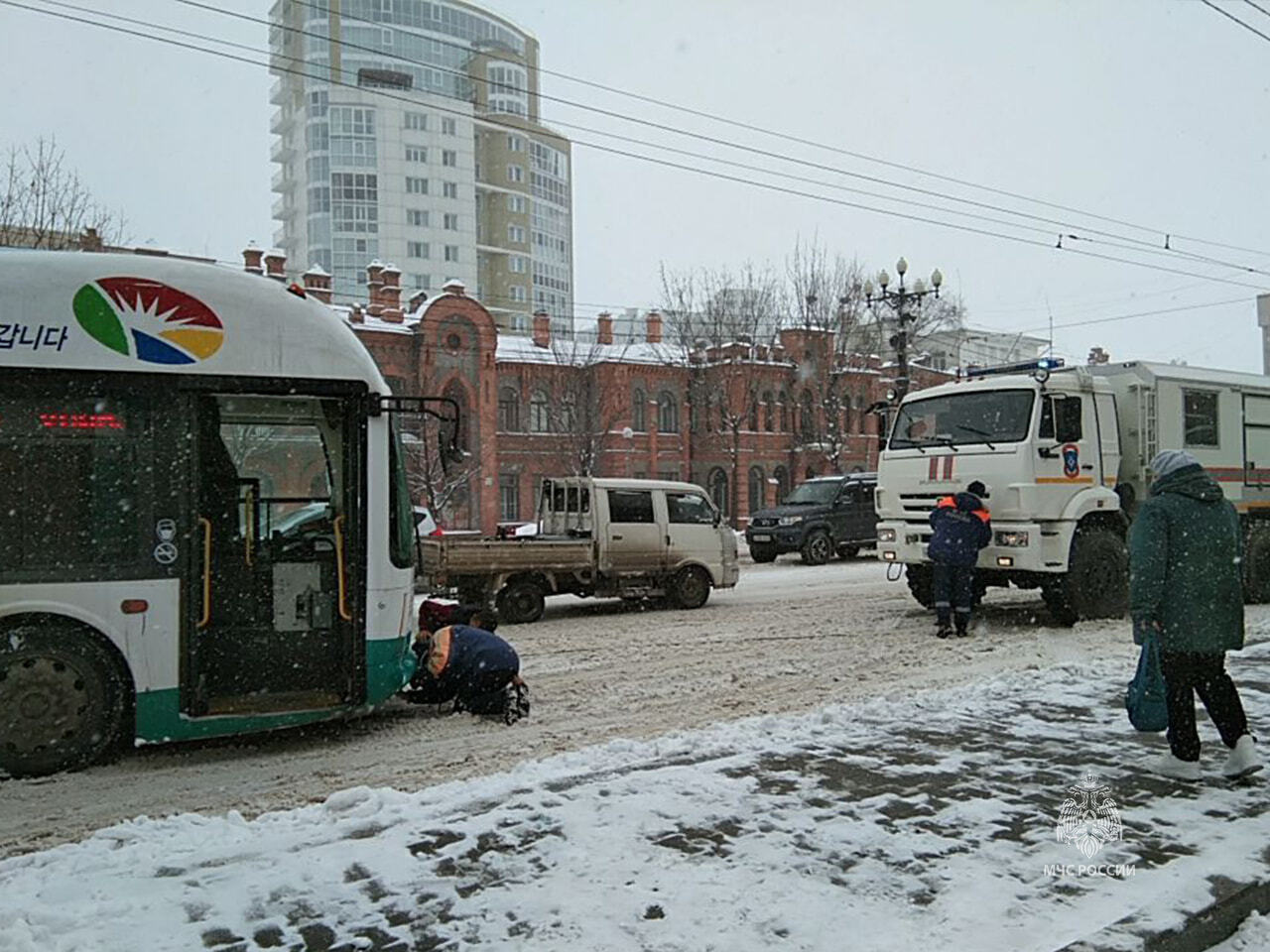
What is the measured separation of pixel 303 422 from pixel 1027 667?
7157 millimetres

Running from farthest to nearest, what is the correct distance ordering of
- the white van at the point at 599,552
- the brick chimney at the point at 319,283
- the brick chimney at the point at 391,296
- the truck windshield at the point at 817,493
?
the brick chimney at the point at 391,296 < the brick chimney at the point at 319,283 < the truck windshield at the point at 817,493 < the white van at the point at 599,552

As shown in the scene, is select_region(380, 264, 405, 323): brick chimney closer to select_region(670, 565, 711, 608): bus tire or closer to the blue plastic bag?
select_region(670, 565, 711, 608): bus tire

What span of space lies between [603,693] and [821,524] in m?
16.4

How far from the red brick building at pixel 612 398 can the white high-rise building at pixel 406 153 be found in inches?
1533

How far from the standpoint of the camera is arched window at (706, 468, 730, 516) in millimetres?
48312

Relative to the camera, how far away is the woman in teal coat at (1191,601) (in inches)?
234

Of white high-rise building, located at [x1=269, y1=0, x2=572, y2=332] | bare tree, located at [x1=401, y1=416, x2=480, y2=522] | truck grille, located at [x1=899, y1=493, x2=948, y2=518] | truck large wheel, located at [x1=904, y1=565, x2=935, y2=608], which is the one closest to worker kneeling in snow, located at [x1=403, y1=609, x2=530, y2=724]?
truck grille, located at [x1=899, y1=493, x2=948, y2=518]

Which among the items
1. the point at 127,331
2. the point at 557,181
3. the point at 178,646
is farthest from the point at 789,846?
the point at 557,181

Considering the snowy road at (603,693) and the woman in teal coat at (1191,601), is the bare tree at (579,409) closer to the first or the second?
the snowy road at (603,693)

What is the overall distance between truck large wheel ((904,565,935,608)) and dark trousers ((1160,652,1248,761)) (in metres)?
7.97

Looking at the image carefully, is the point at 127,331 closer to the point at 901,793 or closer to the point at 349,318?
the point at 901,793

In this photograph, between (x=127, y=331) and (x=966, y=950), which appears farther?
(x=127, y=331)

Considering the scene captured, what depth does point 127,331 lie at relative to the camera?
703cm

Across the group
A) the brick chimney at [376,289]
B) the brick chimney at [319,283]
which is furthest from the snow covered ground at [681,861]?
the brick chimney at [376,289]
